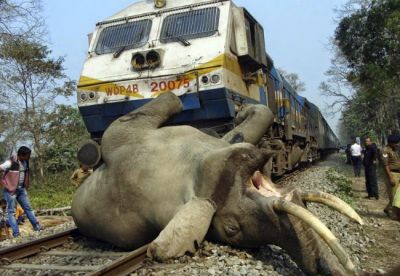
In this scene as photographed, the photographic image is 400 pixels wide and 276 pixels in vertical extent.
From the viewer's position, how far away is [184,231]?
14.0ft

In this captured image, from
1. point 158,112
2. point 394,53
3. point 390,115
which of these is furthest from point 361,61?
point 158,112

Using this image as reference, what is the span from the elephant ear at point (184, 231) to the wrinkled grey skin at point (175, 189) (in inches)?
6.0

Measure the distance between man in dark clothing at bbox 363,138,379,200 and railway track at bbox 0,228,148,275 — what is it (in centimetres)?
753

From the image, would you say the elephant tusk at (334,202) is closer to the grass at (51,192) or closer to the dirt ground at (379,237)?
the dirt ground at (379,237)

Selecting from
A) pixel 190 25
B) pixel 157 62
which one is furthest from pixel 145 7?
pixel 157 62

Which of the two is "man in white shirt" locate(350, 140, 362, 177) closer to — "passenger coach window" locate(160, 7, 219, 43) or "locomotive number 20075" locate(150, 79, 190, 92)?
"passenger coach window" locate(160, 7, 219, 43)

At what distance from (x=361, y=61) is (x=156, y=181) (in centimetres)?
2014

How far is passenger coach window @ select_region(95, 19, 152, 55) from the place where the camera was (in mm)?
8949

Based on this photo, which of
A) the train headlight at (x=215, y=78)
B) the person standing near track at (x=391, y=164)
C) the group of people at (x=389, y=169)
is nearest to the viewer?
the group of people at (x=389, y=169)

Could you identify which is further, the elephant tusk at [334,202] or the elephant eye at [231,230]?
the elephant eye at [231,230]

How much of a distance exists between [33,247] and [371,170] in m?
8.29

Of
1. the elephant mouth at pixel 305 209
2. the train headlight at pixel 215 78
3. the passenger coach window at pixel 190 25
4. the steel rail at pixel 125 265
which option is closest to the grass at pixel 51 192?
the passenger coach window at pixel 190 25

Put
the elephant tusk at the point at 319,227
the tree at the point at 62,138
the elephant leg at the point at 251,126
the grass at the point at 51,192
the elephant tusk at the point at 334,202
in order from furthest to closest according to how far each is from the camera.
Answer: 1. the tree at the point at 62,138
2. the grass at the point at 51,192
3. the elephant leg at the point at 251,126
4. the elephant tusk at the point at 334,202
5. the elephant tusk at the point at 319,227

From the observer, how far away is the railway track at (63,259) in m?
4.32
